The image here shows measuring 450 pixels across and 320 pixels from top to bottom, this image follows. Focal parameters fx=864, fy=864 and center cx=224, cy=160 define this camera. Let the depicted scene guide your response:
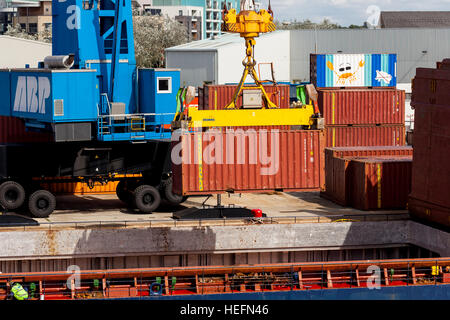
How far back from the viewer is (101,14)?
4028cm

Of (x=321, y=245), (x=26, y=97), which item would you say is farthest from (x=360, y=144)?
(x=26, y=97)

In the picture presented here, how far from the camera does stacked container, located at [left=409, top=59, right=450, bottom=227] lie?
112 ft

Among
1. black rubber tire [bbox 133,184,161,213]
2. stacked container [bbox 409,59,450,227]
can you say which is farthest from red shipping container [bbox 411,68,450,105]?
black rubber tire [bbox 133,184,161,213]

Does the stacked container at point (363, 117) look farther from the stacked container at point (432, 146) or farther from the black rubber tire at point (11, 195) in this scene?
the black rubber tire at point (11, 195)

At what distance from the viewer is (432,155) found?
115 ft

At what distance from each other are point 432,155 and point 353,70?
26157 millimetres

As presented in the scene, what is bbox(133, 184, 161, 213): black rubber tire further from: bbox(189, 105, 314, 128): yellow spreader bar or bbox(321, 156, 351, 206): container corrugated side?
bbox(321, 156, 351, 206): container corrugated side

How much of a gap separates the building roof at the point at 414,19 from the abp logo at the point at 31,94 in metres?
90.8

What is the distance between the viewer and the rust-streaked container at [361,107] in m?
49.6

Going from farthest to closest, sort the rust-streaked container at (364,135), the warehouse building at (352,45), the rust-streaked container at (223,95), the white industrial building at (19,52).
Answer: the warehouse building at (352,45) → the white industrial building at (19,52) → the rust-streaked container at (364,135) → the rust-streaked container at (223,95)

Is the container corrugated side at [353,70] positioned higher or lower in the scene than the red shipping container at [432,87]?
higher

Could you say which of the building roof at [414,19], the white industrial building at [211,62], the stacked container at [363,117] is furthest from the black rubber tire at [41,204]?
the building roof at [414,19]

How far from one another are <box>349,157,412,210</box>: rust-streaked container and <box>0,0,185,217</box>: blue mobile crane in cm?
811
